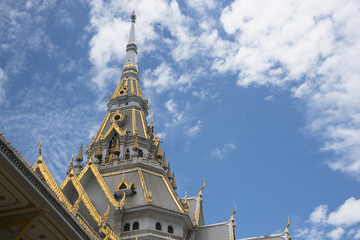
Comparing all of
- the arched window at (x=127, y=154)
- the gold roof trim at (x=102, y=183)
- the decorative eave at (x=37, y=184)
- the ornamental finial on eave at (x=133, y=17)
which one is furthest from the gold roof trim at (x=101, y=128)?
the decorative eave at (x=37, y=184)

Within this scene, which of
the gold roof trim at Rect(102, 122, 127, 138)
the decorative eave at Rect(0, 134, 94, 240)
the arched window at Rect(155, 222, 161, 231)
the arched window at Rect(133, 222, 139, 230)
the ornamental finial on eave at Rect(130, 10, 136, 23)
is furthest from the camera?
the ornamental finial on eave at Rect(130, 10, 136, 23)

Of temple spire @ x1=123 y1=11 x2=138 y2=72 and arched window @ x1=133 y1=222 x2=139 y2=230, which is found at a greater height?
temple spire @ x1=123 y1=11 x2=138 y2=72

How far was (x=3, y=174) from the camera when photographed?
1703cm

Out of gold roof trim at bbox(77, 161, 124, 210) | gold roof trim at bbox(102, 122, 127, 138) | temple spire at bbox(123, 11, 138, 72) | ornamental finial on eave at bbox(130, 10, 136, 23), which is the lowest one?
gold roof trim at bbox(77, 161, 124, 210)

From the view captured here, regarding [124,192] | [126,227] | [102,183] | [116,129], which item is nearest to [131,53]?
[116,129]

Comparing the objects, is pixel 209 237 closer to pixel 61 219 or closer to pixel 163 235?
pixel 163 235

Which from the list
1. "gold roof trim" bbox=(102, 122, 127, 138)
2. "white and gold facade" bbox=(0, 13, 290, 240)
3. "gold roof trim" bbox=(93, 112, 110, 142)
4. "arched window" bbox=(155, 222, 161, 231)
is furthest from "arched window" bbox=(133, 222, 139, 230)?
"gold roof trim" bbox=(93, 112, 110, 142)

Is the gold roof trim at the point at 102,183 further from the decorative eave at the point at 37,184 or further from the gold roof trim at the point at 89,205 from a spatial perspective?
the decorative eave at the point at 37,184

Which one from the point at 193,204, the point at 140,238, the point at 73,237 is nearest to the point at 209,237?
the point at 193,204

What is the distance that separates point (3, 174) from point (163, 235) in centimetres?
2291

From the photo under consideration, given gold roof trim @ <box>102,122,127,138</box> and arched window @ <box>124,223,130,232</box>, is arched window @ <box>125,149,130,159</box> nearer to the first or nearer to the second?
gold roof trim @ <box>102,122,127,138</box>

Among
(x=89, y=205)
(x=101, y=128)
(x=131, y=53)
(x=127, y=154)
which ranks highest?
(x=131, y=53)

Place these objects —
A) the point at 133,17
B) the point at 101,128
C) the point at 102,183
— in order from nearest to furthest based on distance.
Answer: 1. the point at 102,183
2. the point at 101,128
3. the point at 133,17

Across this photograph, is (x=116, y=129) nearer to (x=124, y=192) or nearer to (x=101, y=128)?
(x=101, y=128)
